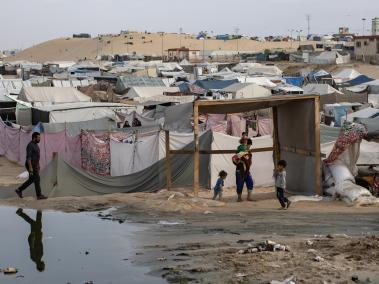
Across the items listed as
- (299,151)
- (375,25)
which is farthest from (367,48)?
(299,151)

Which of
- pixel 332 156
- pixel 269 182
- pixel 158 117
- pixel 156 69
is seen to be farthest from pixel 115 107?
pixel 156 69

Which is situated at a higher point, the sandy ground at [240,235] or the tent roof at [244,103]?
the tent roof at [244,103]

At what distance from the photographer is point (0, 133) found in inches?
895

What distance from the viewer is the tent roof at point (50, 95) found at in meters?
31.6

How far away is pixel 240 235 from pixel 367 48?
222 ft

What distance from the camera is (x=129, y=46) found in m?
126

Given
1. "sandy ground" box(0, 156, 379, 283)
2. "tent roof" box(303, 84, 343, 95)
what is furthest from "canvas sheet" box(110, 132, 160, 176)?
"tent roof" box(303, 84, 343, 95)

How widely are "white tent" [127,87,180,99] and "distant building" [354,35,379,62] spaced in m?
37.2

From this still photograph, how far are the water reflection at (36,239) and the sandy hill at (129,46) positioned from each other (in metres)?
111

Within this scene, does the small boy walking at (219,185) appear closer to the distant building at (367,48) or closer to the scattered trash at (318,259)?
the scattered trash at (318,259)

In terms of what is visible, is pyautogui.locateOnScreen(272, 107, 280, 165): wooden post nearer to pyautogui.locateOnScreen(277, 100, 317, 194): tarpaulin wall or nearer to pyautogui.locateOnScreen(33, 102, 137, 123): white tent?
pyautogui.locateOnScreen(277, 100, 317, 194): tarpaulin wall

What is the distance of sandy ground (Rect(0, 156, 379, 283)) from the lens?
258 inches

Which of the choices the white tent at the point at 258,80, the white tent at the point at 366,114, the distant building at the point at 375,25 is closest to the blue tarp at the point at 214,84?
the white tent at the point at 258,80

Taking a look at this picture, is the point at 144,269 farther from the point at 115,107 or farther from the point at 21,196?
the point at 115,107
